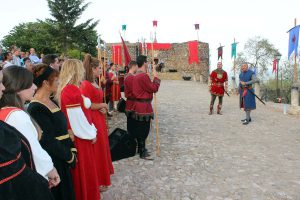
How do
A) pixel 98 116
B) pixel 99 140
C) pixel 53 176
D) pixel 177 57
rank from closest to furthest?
pixel 53 176 → pixel 99 140 → pixel 98 116 → pixel 177 57

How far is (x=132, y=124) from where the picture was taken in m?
5.72

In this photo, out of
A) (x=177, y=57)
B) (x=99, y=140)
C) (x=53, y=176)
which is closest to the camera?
(x=53, y=176)

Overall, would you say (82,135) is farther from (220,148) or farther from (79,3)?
(79,3)

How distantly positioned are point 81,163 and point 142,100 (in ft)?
8.30

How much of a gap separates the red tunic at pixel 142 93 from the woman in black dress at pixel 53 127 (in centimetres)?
269

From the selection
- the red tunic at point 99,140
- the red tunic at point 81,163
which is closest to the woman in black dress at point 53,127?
the red tunic at point 81,163

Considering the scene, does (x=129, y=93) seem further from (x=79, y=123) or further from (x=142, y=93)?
(x=79, y=123)

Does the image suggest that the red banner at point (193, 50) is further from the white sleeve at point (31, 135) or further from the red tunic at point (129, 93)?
the white sleeve at point (31, 135)

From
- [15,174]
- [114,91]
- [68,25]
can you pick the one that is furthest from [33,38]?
[15,174]

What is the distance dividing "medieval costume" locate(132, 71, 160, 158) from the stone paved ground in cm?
61

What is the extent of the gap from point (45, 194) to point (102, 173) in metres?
1.90

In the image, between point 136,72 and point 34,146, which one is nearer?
point 34,146

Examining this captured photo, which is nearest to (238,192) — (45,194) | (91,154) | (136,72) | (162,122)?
(91,154)

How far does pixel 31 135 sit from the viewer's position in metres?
1.96
